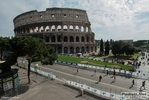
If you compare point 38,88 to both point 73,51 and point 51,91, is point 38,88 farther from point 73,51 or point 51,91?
point 73,51

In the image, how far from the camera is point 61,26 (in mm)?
51250

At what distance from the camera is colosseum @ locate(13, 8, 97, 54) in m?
49.9

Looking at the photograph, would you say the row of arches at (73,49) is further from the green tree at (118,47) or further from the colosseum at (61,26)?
the green tree at (118,47)

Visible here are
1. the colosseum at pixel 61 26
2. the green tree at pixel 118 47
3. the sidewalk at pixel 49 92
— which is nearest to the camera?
the sidewalk at pixel 49 92

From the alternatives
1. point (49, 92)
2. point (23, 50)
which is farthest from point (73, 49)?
point (49, 92)

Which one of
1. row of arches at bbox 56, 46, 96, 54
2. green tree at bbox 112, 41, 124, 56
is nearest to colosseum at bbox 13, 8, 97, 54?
row of arches at bbox 56, 46, 96, 54

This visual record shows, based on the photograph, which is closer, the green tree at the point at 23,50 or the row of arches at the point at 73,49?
the green tree at the point at 23,50

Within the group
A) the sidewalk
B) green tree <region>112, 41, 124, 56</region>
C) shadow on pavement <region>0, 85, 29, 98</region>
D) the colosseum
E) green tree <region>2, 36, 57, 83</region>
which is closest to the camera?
the sidewalk

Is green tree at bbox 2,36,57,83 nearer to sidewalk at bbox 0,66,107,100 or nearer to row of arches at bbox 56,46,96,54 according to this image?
sidewalk at bbox 0,66,107,100

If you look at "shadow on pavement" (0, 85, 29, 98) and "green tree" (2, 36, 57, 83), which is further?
"green tree" (2, 36, 57, 83)

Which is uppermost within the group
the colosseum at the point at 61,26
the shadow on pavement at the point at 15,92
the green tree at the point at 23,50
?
the colosseum at the point at 61,26

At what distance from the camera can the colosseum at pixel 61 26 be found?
49.9 metres

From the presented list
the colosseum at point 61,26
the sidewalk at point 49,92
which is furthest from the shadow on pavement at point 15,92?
the colosseum at point 61,26

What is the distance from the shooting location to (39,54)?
53.3ft
